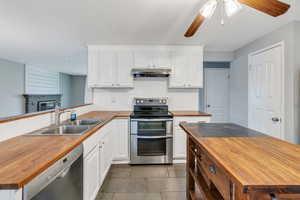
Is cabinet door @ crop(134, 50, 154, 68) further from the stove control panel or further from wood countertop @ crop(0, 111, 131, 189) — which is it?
wood countertop @ crop(0, 111, 131, 189)

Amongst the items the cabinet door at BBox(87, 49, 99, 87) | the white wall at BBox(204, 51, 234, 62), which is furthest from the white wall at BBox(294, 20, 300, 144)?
the cabinet door at BBox(87, 49, 99, 87)

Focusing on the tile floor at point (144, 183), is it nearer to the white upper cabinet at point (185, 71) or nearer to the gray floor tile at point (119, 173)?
the gray floor tile at point (119, 173)

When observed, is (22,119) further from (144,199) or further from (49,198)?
(144,199)

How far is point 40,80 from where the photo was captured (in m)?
6.78

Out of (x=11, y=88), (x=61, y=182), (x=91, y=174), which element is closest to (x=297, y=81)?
(x=91, y=174)

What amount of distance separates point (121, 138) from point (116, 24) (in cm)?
191

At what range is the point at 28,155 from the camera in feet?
3.64

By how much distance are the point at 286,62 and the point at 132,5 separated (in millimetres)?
2419

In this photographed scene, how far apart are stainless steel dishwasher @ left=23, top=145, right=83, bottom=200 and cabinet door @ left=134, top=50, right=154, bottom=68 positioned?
2.30 meters

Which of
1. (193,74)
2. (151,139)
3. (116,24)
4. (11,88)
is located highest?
(116,24)

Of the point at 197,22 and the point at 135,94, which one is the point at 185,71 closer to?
the point at 135,94

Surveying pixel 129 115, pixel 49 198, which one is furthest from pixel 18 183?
pixel 129 115

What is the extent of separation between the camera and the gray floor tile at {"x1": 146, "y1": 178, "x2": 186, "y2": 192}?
2.27 metres

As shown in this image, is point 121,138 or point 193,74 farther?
point 193,74
